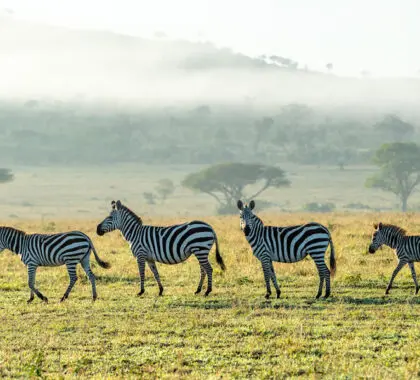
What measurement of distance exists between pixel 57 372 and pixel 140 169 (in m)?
121

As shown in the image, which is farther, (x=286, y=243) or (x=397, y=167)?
(x=397, y=167)

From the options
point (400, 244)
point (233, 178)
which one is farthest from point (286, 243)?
point (233, 178)

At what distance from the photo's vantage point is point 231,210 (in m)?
76.0

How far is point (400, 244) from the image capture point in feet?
49.1

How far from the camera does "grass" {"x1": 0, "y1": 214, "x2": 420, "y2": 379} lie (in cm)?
940

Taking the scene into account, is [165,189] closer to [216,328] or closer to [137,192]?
[137,192]

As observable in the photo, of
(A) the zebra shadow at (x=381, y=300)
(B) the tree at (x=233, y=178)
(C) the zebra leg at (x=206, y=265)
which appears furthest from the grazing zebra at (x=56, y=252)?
(B) the tree at (x=233, y=178)

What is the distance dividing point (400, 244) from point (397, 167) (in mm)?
69213

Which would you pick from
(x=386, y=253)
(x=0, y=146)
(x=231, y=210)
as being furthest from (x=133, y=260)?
(x=0, y=146)

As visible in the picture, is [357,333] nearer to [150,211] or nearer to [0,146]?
[150,211]

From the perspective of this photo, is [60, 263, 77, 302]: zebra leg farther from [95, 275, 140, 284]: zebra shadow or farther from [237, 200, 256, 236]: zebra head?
[237, 200, 256, 236]: zebra head

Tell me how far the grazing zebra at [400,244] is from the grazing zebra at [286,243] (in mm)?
1135

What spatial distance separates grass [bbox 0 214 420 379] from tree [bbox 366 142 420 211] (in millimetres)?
65979

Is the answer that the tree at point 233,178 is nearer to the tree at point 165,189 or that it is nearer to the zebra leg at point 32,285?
the tree at point 165,189
